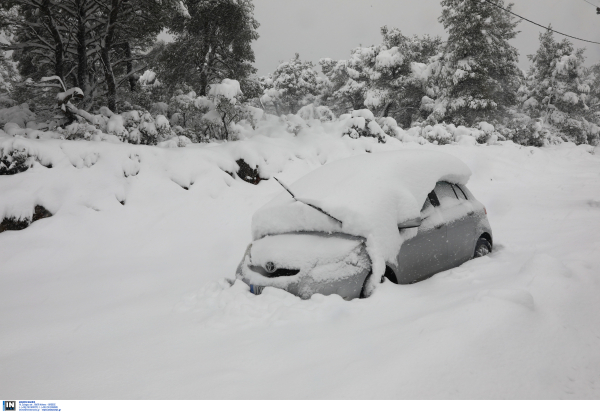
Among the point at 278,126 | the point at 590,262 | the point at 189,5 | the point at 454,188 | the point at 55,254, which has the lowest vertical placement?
the point at 55,254

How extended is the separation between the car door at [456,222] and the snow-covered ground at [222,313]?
8.8 inches

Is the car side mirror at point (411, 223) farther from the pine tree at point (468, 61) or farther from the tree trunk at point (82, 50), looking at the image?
the pine tree at point (468, 61)

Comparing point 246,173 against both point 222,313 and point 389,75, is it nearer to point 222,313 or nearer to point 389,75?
point 222,313

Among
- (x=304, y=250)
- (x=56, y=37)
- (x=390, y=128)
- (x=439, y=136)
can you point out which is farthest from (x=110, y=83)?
(x=439, y=136)

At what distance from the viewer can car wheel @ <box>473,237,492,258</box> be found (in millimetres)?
4139

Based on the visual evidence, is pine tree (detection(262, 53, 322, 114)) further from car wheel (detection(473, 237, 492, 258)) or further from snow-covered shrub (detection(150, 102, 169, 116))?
car wheel (detection(473, 237, 492, 258))

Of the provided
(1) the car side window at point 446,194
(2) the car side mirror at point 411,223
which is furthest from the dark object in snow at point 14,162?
(1) the car side window at point 446,194

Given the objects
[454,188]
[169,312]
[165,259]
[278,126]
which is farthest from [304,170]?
[169,312]

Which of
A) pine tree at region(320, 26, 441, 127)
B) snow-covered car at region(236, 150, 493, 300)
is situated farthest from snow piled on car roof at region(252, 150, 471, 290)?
pine tree at region(320, 26, 441, 127)

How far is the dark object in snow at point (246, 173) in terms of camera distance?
834 centimetres

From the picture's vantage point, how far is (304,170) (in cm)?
948

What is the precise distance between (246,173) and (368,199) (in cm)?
574

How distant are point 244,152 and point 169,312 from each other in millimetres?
5906

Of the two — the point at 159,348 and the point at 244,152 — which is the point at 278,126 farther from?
the point at 159,348
